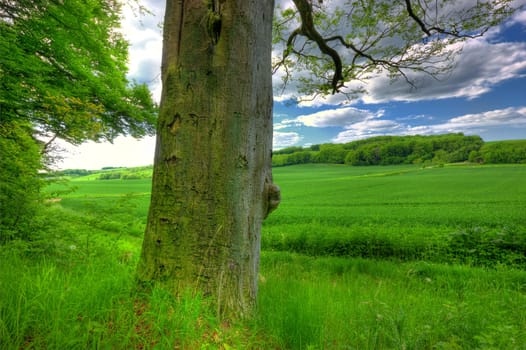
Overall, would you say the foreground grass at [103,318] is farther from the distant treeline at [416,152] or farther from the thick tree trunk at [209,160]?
the distant treeline at [416,152]

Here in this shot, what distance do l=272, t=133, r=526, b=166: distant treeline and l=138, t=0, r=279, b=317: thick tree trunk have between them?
56.8 meters

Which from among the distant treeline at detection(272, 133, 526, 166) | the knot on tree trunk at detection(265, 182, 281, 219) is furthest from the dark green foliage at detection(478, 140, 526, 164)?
the knot on tree trunk at detection(265, 182, 281, 219)

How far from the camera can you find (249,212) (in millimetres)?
1904

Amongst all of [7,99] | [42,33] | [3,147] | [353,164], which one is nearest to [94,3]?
[42,33]

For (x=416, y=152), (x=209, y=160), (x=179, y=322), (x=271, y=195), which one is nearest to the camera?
(x=179, y=322)

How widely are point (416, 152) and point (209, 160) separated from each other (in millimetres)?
85909

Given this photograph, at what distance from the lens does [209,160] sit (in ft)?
5.86

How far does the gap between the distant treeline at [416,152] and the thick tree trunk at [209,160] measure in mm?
56825

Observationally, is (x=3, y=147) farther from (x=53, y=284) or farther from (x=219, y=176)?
(x=219, y=176)

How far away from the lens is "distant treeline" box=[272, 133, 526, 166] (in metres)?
56.3

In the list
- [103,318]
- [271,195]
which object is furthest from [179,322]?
[271,195]

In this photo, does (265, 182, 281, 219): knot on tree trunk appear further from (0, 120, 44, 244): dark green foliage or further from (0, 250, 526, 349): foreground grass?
(0, 120, 44, 244): dark green foliage

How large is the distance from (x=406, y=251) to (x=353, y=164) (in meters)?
70.0

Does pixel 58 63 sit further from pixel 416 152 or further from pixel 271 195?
pixel 416 152
